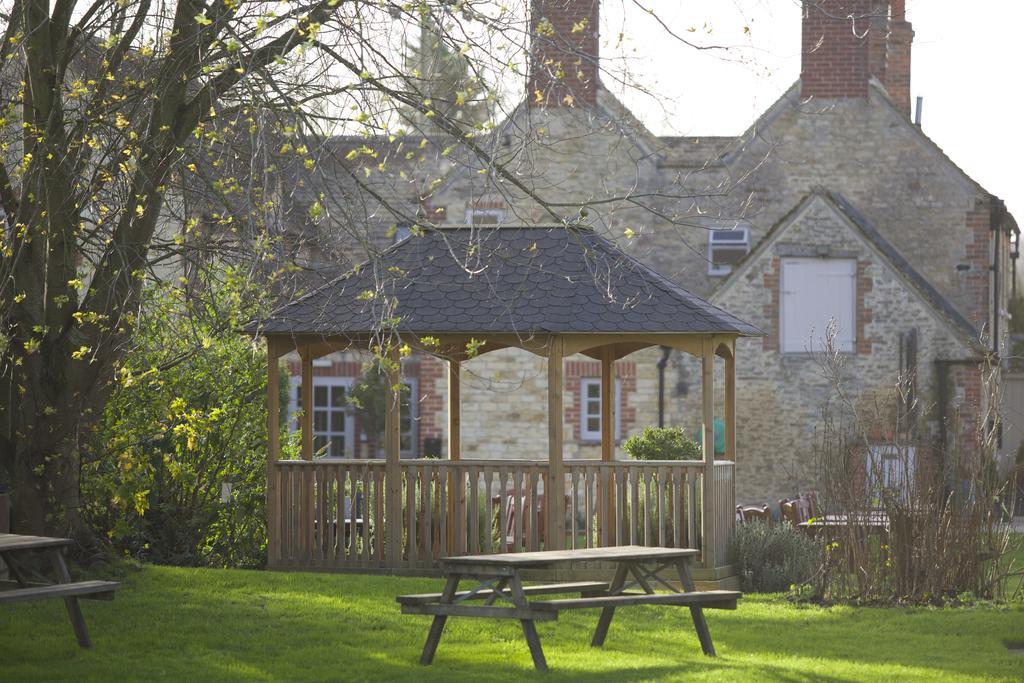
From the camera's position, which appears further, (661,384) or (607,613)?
(661,384)

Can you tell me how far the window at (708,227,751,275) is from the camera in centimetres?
2845


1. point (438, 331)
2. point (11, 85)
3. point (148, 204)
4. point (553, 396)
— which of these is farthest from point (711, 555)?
point (11, 85)

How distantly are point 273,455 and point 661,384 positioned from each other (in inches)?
502

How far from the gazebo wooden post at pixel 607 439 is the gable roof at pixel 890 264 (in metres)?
9.01

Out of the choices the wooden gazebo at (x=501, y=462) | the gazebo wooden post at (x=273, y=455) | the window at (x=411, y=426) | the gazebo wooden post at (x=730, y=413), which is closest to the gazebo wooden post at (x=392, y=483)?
the wooden gazebo at (x=501, y=462)

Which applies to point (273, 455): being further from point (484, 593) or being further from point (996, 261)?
point (996, 261)

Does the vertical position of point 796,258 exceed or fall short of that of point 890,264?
it exceeds it

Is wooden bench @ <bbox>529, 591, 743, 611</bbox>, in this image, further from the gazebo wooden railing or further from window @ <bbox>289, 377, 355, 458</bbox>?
window @ <bbox>289, 377, 355, 458</bbox>

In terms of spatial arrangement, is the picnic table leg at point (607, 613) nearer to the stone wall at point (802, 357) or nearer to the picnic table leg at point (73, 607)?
the picnic table leg at point (73, 607)

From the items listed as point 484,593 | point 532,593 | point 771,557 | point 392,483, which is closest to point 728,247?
point 771,557

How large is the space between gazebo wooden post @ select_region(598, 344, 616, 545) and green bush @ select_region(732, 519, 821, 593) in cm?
135

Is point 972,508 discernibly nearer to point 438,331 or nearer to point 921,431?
point 921,431

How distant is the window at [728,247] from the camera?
28.5 metres

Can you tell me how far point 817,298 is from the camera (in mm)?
25625
